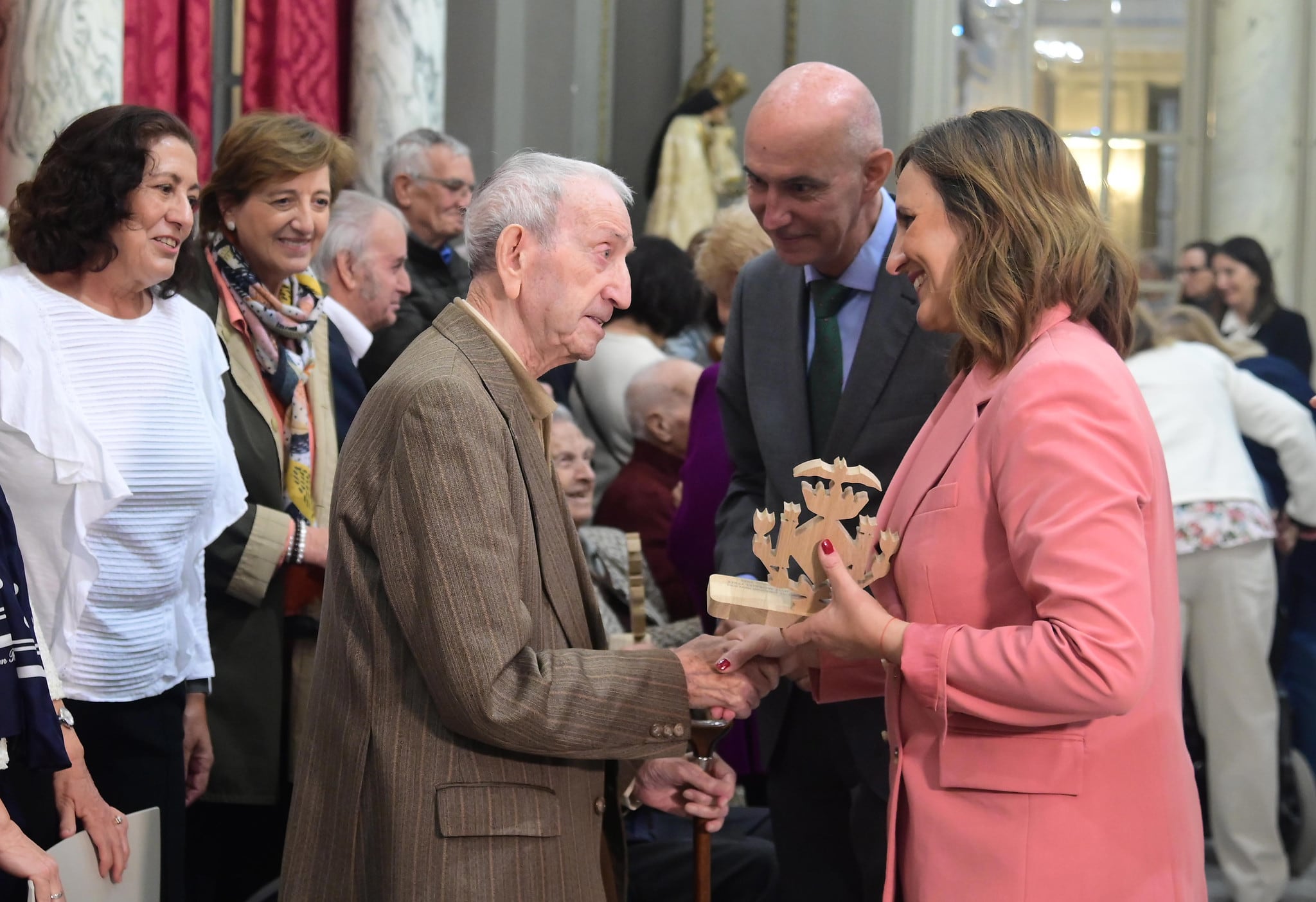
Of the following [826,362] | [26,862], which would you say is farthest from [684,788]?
[26,862]

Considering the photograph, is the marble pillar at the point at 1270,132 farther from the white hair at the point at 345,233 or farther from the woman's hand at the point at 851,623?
the woman's hand at the point at 851,623

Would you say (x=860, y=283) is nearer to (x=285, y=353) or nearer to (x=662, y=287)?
(x=285, y=353)

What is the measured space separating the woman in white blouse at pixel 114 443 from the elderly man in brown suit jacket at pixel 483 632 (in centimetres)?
69

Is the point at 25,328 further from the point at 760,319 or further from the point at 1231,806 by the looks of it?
the point at 1231,806

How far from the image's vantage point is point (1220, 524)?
434 cm

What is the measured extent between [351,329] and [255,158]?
0.69m

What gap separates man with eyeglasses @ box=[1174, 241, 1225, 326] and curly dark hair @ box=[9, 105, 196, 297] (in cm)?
532

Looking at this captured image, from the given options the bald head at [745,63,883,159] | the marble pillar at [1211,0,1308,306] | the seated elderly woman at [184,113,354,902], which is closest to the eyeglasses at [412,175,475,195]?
the seated elderly woman at [184,113,354,902]

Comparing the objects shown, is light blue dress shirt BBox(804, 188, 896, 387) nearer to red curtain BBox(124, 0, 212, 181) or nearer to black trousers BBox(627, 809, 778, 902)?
black trousers BBox(627, 809, 778, 902)

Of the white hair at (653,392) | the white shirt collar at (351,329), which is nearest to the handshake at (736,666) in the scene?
the white shirt collar at (351,329)

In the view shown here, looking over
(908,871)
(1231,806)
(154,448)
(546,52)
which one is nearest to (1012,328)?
(908,871)

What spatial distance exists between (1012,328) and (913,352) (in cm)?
75

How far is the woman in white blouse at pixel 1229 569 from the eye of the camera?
4348 mm

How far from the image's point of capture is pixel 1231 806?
4457 millimetres
